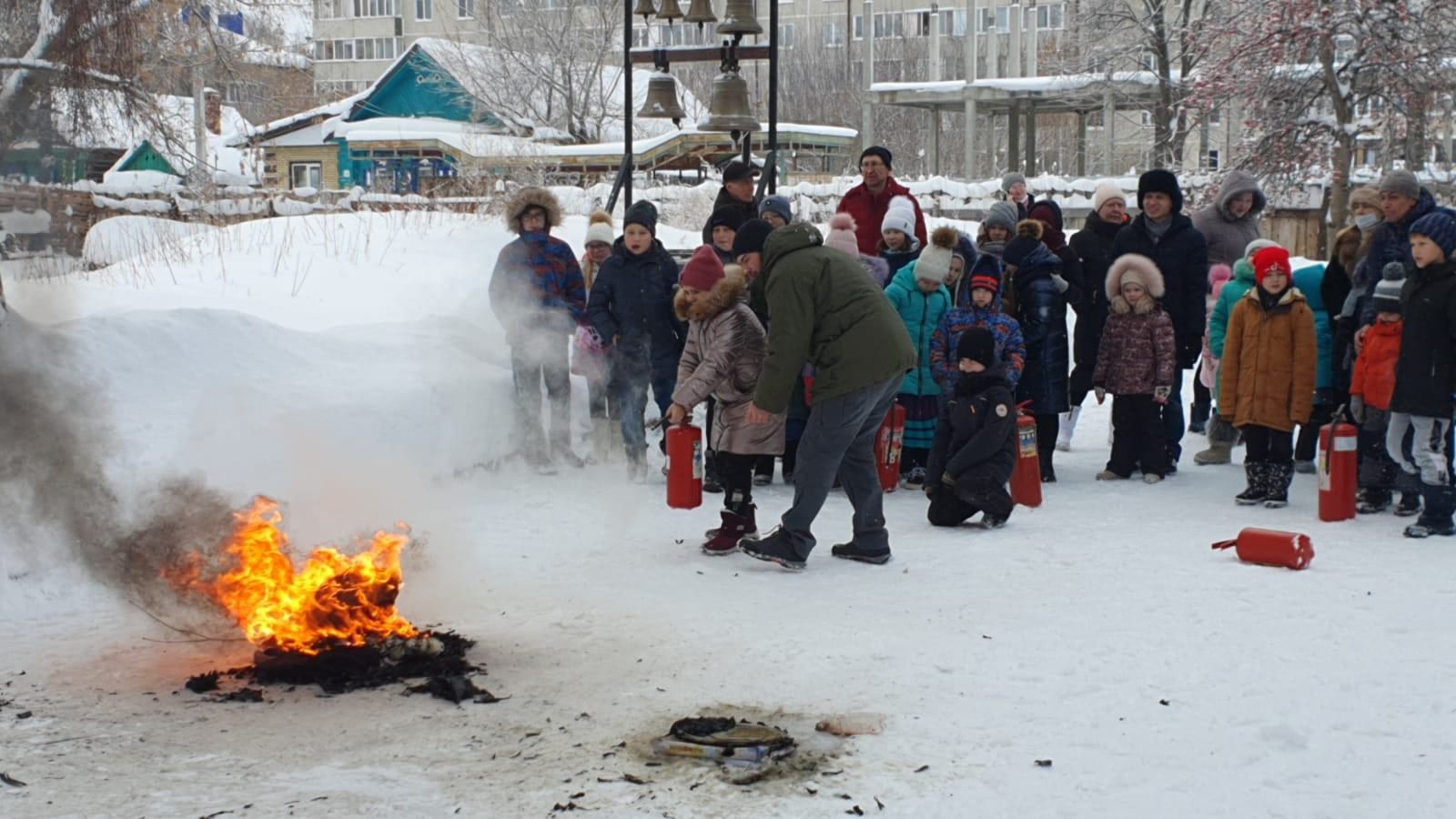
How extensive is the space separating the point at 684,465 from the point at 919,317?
2.39m

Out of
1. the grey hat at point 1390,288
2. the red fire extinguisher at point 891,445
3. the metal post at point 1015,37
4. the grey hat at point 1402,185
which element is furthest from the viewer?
the metal post at point 1015,37

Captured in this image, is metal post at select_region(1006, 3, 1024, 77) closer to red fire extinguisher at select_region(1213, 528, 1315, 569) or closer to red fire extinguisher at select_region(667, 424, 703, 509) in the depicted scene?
red fire extinguisher at select_region(667, 424, 703, 509)

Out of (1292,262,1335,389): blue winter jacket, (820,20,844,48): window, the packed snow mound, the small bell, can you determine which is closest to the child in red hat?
(1292,262,1335,389): blue winter jacket

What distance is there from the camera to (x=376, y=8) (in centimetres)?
8756

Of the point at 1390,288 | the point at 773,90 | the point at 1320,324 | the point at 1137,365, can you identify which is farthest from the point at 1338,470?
the point at 773,90

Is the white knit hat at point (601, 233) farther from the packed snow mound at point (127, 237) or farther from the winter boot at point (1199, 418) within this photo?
the packed snow mound at point (127, 237)

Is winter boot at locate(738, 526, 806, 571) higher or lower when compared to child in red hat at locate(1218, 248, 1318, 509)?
lower

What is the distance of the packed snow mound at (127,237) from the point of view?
15.9 meters

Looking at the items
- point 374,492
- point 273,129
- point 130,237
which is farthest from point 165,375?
point 273,129

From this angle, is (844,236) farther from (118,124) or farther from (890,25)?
(890,25)

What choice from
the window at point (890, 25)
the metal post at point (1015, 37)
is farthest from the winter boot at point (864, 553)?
the window at point (890, 25)

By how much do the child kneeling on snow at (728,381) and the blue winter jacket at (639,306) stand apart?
1.89m

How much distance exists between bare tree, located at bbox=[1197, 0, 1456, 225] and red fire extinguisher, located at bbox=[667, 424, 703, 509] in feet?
50.7

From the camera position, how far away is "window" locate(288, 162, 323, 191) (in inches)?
1887
